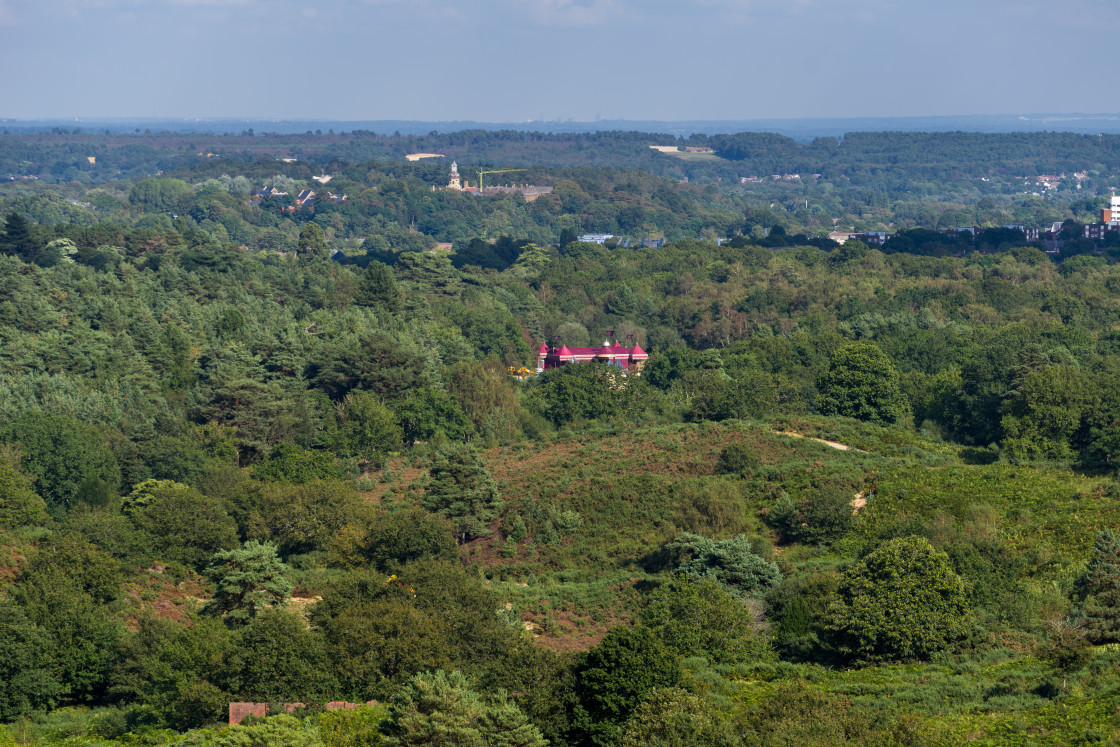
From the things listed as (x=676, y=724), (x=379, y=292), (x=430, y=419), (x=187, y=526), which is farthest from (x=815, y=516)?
(x=379, y=292)

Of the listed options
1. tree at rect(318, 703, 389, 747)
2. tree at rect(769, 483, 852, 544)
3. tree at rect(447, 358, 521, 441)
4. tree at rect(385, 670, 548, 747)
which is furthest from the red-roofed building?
tree at rect(385, 670, 548, 747)

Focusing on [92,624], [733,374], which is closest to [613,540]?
[92,624]

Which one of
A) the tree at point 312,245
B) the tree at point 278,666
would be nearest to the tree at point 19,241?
the tree at point 312,245

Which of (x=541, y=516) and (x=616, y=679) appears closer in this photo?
(x=616, y=679)

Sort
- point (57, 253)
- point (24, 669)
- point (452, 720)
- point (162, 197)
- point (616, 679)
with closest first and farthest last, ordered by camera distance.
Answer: point (452, 720), point (616, 679), point (24, 669), point (57, 253), point (162, 197)

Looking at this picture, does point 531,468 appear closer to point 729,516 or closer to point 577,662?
point 729,516

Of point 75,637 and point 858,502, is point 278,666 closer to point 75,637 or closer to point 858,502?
point 75,637
